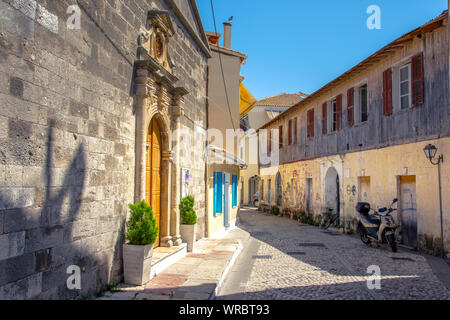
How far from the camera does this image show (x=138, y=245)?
538 cm

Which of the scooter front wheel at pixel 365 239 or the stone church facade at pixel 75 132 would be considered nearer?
the stone church facade at pixel 75 132

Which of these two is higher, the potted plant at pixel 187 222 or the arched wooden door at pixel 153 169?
the arched wooden door at pixel 153 169

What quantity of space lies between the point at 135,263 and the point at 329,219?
36.4 ft

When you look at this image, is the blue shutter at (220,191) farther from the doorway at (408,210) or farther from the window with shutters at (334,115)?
the doorway at (408,210)

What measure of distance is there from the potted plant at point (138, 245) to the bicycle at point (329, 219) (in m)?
10.8

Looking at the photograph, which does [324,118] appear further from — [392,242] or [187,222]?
[187,222]

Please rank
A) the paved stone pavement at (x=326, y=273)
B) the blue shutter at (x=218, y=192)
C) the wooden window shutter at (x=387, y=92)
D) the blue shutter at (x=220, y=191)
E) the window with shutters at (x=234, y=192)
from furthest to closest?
1. the window with shutters at (x=234, y=192)
2. the blue shutter at (x=220, y=191)
3. the blue shutter at (x=218, y=192)
4. the wooden window shutter at (x=387, y=92)
5. the paved stone pavement at (x=326, y=273)

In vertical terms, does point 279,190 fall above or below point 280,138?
below

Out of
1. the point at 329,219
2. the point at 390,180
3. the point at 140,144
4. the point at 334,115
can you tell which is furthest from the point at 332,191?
the point at 140,144

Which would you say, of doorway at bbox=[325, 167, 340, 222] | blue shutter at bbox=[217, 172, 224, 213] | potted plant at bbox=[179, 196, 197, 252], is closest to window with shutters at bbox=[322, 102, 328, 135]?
doorway at bbox=[325, 167, 340, 222]

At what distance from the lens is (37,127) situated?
12.2 feet

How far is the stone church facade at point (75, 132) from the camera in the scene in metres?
3.41

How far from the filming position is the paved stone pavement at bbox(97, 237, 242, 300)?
197 inches

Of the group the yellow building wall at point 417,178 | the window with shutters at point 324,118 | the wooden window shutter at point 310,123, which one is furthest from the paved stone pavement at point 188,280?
Result: the wooden window shutter at point 310,123
